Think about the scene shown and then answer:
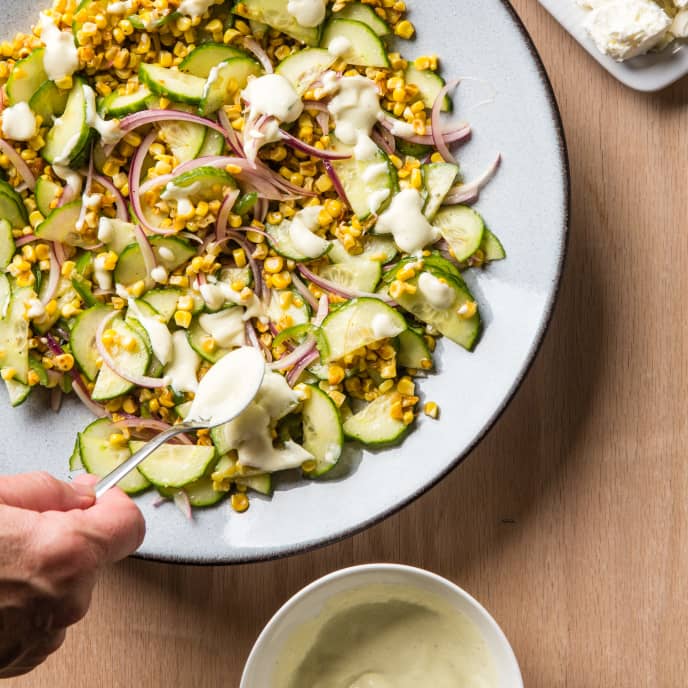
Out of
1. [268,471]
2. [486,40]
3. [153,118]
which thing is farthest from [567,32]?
[268,471]

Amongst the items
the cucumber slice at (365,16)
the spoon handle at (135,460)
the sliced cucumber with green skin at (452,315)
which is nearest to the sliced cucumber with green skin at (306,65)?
the cucumber slice at (365,16)

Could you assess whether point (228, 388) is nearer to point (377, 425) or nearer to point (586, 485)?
point (377, 425)

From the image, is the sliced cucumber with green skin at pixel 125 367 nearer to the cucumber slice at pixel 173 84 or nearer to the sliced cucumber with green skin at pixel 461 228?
the cucumber slice at pixel 173 84

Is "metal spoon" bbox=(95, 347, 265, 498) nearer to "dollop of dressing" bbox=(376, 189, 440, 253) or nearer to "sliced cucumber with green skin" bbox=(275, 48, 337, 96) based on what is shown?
"dollop of dressing" bbox=(376, 189, 440, 253)

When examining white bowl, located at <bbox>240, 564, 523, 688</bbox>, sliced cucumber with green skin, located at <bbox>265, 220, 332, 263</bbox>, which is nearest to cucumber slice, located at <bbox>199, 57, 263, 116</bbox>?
sliced cucumber with green skin, located at <bbox>265, 220, 332, 263</bbox>

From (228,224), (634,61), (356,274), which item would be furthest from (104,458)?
(634,61)

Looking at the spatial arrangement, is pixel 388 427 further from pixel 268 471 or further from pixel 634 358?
pixel 634 358

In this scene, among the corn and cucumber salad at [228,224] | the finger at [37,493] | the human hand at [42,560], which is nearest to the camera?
the human hand at [42,560]
